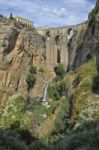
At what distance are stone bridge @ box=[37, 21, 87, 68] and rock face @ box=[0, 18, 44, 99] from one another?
667 cm

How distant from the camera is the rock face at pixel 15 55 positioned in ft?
231

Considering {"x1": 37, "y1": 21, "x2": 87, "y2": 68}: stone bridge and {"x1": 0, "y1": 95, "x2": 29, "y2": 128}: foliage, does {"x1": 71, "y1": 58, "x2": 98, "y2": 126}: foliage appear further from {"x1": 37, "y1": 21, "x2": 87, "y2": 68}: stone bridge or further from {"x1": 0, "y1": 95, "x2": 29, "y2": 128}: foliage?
{"x1": 37, "y1": 21, "x2": 87, "y2": 68}: stone bridge

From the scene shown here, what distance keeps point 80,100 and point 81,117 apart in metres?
3.12

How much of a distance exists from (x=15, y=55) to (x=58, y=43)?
62.9 feet

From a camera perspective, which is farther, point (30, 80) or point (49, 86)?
point (30, 80)

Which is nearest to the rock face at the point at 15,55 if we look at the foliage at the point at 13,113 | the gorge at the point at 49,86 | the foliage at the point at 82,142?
the gorge at the point at 49,86

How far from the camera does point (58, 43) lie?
296 feet

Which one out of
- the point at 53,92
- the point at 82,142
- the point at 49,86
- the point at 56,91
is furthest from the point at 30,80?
the point at 82,142

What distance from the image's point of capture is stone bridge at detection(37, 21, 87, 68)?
84125 mm

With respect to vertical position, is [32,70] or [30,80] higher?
[32,70]

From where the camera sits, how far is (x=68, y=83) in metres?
43.5

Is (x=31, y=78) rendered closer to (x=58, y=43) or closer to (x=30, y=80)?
(x=30, y=80)

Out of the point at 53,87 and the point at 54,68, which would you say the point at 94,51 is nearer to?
the point at 53,87

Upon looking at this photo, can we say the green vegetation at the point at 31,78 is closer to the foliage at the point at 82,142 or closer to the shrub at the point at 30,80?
the shrub at the point at 30,80
